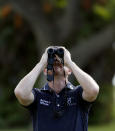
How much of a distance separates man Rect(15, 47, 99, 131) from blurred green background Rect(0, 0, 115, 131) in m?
16.5

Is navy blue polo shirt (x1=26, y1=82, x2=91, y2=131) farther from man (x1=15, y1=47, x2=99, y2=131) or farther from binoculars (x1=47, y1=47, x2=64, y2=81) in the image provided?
binoculars (x1=47, y1=47, x2=64, y2=81)

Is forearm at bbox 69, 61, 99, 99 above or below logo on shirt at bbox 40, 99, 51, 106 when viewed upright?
above

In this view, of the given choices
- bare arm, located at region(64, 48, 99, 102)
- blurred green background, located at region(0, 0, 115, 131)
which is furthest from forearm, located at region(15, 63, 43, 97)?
blurred green background, located at region(0, 0, 115, 131)

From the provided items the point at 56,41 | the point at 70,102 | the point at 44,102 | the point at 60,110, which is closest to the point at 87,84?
the point at 70,102

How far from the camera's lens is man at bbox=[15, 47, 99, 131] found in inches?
235

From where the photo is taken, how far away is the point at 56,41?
2358cm

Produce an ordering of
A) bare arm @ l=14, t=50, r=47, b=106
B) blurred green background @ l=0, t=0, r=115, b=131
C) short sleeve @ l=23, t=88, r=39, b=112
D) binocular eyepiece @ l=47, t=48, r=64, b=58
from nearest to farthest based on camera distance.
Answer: binocular eyepiece @ l=47, t=48, r=64, b=58 → bare arm @ l=14, t=50, r=47, b=106 → short sleeve @ l=23, t=88, r=39, b=112 → blurred green background @ l=0, t=0, r=115, b=131

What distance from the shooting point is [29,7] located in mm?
23188

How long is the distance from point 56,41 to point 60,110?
17.7m

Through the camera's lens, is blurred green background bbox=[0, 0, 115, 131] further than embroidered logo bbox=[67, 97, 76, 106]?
Yes

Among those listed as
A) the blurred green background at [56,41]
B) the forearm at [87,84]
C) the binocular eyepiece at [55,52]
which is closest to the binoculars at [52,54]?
the binocular eyepiece at [55,52]

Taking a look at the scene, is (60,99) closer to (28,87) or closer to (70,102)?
(70,102)

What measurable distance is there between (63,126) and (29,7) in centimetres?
1747

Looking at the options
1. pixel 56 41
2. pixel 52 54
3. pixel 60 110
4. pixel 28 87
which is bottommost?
pixel 56 41
